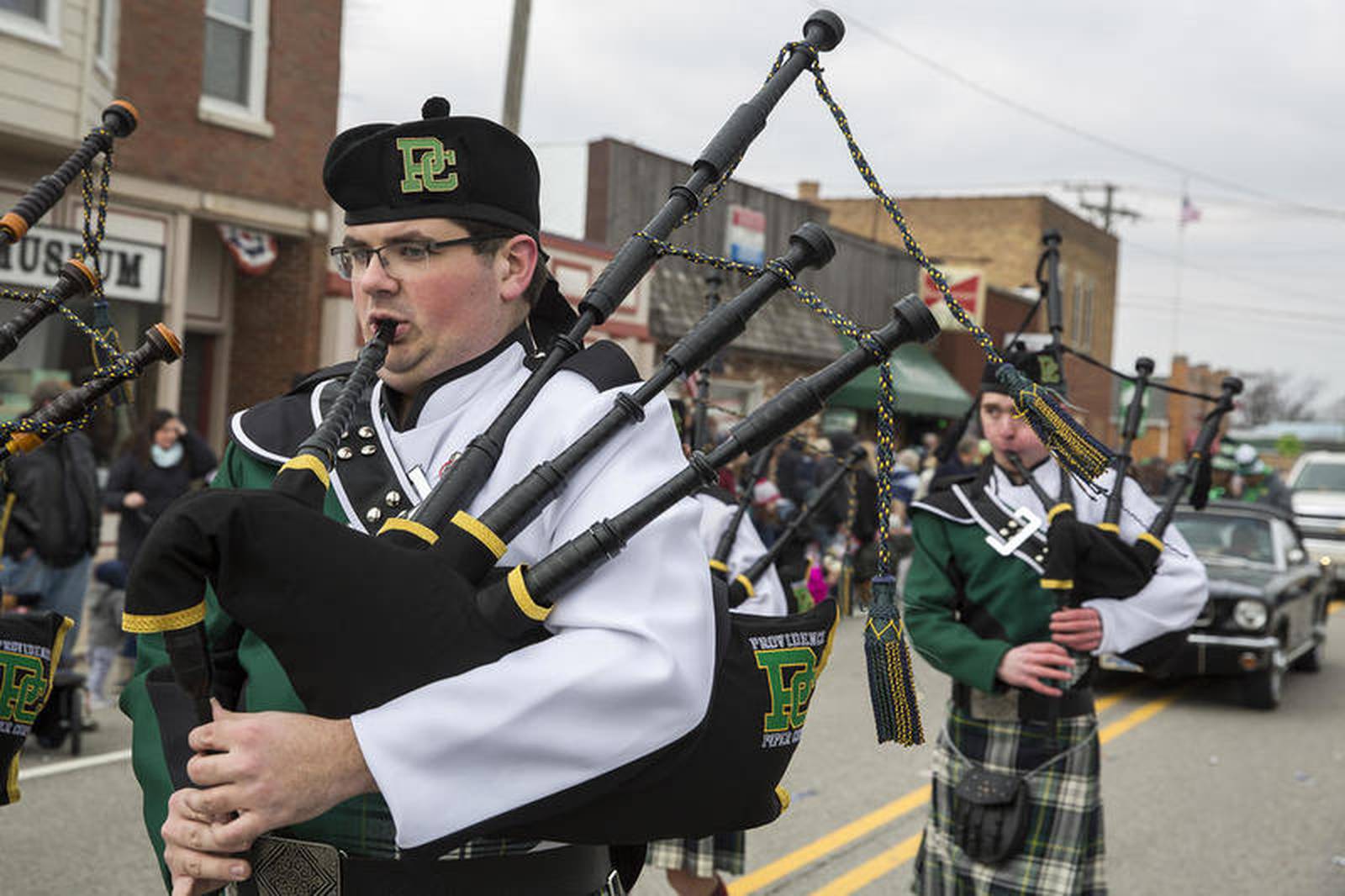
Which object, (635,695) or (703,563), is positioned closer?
(635,695)

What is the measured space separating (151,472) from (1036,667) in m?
6.26

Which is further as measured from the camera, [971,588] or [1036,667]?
[971,588]

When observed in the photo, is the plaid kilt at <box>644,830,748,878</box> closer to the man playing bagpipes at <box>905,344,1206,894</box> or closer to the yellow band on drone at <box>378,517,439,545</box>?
the man playing bagpipes at <box>905,344,1206,894</box>

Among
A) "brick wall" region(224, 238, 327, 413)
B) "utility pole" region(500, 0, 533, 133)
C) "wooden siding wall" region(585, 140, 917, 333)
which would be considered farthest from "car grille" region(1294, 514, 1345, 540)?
"brick wall" region(224, 238, 327, 413)

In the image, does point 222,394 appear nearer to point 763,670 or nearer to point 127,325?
point 127,325

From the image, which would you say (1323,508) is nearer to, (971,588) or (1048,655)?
(971,588)

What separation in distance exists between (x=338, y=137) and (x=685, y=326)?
53.0 ft

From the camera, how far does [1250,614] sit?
30.8ft

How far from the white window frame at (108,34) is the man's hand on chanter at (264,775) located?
10.1 m

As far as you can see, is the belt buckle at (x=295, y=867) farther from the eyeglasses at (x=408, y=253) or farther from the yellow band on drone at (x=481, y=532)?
the eyeglasses at (x=408, y=253)

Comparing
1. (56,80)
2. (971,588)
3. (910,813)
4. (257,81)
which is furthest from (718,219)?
(971,588)

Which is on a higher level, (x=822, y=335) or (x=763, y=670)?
(x=822, y=335)

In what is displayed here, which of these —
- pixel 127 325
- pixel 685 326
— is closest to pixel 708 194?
pixel 127 325

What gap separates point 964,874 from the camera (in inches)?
158
